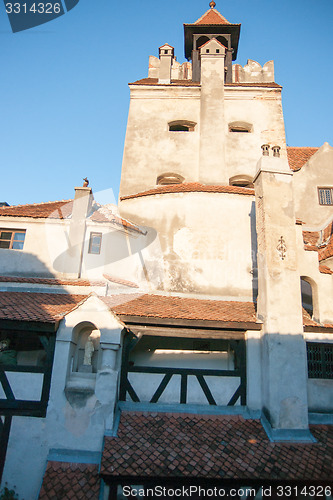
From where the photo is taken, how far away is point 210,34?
1936cm

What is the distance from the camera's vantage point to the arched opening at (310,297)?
10406 millimetres

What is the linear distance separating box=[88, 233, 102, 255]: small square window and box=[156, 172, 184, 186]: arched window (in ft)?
16.9

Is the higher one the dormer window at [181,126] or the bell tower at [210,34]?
the bell tower at [210,34]

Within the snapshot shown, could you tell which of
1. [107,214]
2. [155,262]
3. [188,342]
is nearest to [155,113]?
[107,214]

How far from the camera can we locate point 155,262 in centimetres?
1270

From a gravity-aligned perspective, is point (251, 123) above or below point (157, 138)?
above

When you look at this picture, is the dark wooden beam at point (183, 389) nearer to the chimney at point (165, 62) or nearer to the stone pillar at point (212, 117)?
the stone pillar at point (212, 117)

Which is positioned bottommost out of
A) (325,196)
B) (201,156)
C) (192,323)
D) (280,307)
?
(192,323)

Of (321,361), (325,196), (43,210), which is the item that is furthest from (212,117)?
(321,361)

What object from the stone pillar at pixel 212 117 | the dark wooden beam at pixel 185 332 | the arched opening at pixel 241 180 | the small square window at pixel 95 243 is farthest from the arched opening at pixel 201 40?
the dark wooden beam at pixel 185 332

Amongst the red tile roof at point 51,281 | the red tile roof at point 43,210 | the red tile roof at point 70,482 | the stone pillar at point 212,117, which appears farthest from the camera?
the stone pillar at point 212,117

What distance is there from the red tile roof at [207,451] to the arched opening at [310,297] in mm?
3335

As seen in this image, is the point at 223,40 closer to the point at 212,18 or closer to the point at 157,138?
the point at 212,18

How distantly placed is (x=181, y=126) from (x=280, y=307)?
11944mm
